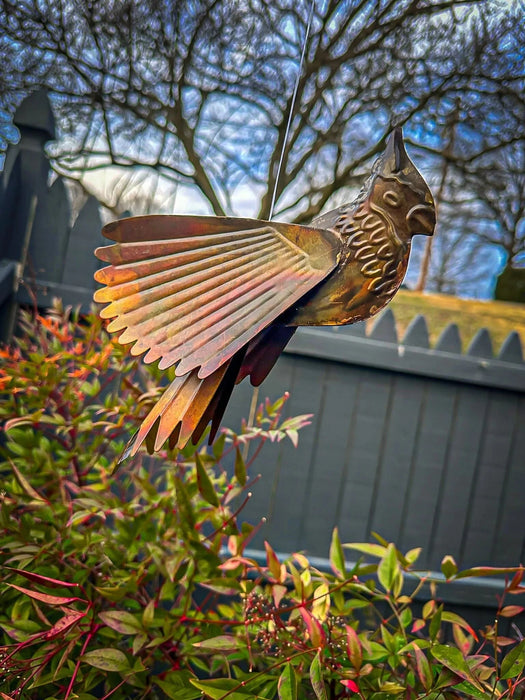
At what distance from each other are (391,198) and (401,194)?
0.01m

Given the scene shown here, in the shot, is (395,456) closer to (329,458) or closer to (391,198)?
(329,458)

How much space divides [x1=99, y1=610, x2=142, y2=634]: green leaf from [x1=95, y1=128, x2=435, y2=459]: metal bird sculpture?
0.51 meters

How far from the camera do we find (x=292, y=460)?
2045 mm

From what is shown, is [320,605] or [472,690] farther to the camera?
[320,605]

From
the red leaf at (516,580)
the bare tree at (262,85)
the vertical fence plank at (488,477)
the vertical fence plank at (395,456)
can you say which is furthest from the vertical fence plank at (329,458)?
the bare tree at (262,85)

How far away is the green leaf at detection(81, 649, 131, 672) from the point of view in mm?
947

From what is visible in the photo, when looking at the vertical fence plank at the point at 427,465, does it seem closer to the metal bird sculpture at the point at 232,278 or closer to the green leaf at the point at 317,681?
the green leaf at the point at 317,681

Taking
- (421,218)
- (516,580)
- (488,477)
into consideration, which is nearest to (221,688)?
(516,580)

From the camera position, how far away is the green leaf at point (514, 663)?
0.85 m

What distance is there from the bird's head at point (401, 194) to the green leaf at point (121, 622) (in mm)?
811

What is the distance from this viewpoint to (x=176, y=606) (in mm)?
1350

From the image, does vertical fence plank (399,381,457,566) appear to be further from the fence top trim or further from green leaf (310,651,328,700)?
green leaf (310,651,328,700)

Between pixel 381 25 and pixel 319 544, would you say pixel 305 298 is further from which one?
pixel 381 25

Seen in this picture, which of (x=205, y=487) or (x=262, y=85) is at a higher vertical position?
(x=262, y=85)
